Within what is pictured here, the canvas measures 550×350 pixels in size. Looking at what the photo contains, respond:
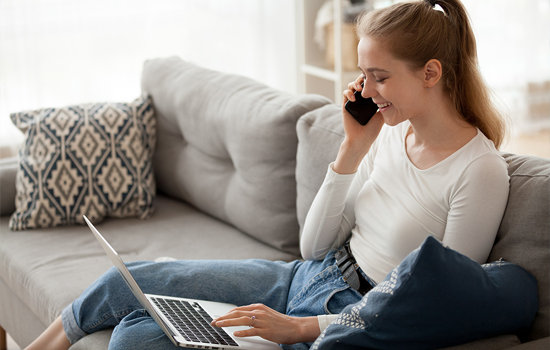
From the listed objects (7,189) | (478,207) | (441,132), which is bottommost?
(7,189)

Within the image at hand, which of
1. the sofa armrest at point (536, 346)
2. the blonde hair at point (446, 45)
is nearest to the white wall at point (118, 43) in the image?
the blonde hair at point (446, 45)

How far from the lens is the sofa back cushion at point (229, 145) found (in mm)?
1808

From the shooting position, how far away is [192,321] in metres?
1.21

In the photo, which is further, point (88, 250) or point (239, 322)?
point (88, 250)

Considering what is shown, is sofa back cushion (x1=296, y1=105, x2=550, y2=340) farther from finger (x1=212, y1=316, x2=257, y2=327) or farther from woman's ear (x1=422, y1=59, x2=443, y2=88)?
finger (x1=212, y1=316, x2=257, y2=327)

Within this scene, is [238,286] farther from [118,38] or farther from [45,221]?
[118,38]

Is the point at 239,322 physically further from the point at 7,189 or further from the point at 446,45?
the point at 7,189

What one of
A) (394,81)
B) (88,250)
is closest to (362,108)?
(394,81)

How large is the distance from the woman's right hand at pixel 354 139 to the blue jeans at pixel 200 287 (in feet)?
0.75

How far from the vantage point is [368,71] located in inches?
46.8

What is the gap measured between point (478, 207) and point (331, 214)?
0.38 metres

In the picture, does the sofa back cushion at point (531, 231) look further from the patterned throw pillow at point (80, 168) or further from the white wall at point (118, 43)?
the white wall at point (118, 43)

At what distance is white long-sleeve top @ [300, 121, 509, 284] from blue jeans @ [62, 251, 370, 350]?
0.09 m

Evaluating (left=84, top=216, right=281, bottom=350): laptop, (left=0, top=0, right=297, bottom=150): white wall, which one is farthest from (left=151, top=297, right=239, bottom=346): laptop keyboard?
(left=0, top=0, right=297, bottom=150): white wall
